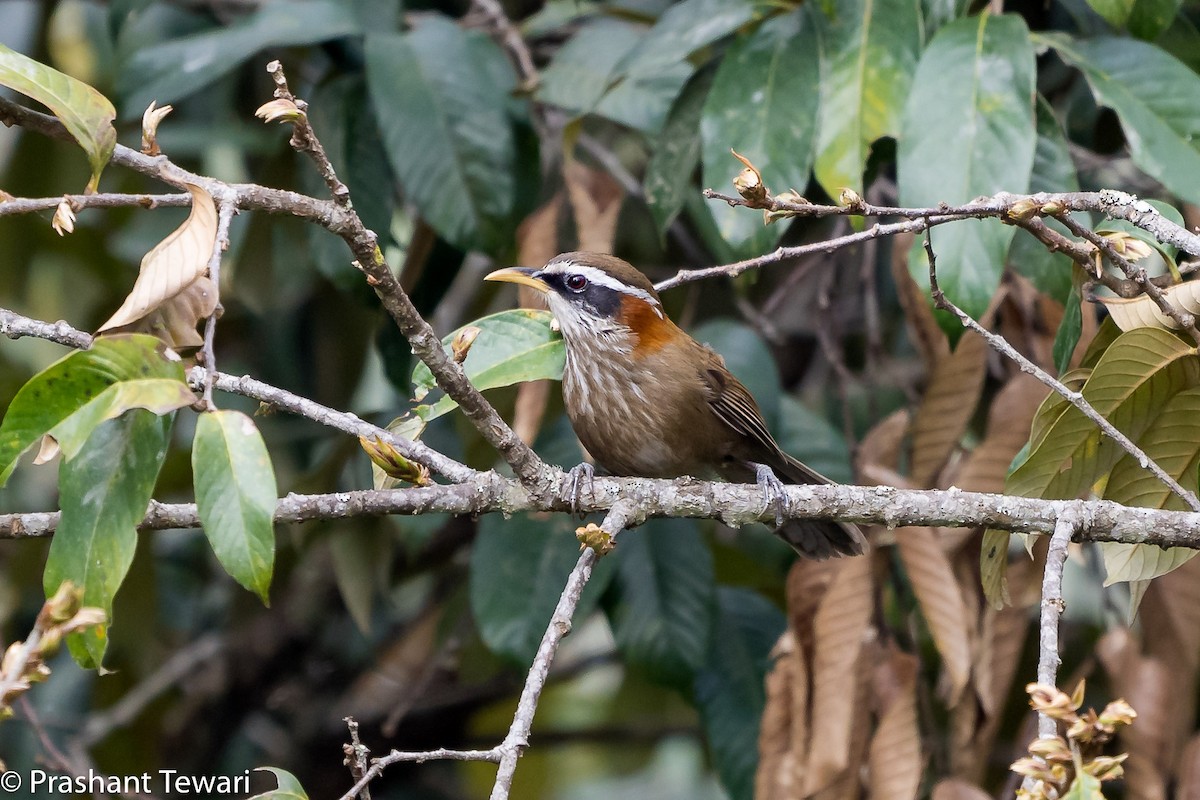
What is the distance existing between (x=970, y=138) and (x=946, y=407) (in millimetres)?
1043

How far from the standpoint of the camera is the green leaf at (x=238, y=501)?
1877 millimetres

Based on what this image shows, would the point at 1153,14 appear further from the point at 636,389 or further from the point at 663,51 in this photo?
the point at 636,389

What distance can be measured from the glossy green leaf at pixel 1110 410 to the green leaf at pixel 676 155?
1589mm

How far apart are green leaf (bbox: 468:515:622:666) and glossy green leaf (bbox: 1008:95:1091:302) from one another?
179cm

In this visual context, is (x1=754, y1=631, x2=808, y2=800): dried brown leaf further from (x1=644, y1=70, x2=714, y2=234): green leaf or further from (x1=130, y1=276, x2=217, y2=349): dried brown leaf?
(x1=130, y1=276, x2=217, y2=349): dried brown leaf

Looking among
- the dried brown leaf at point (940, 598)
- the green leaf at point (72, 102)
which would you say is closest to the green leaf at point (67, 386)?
the green leaf at point (72, 102)

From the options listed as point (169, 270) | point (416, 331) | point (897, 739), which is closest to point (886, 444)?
point (897, 739)

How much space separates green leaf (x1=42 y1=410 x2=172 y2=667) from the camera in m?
2.04

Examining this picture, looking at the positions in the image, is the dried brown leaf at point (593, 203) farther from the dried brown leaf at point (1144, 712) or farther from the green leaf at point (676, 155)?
the dried brown leaf at point (1144, 712)

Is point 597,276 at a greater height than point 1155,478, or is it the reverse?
point 597,276

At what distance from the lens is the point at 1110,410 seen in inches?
113

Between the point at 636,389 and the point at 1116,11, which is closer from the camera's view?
the point at 1116,11

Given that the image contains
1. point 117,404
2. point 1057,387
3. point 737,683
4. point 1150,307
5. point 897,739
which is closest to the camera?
point 117,404

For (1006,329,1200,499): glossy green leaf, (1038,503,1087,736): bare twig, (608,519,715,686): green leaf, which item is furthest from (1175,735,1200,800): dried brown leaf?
(608,519,715,686): green leaf
